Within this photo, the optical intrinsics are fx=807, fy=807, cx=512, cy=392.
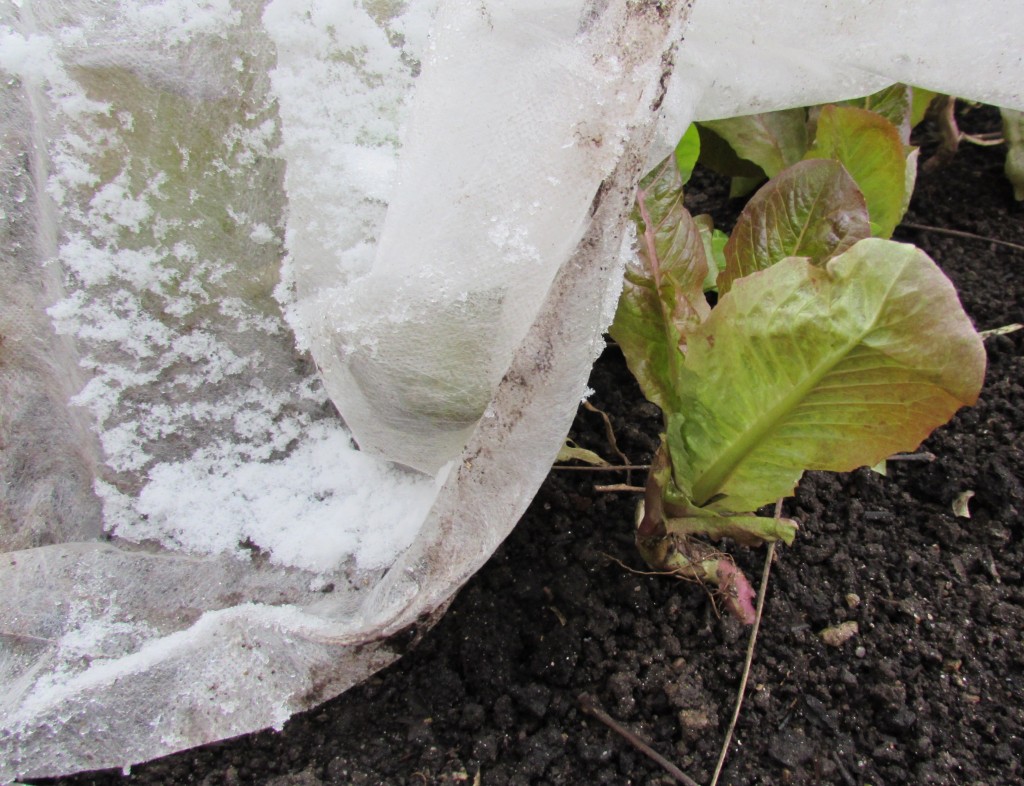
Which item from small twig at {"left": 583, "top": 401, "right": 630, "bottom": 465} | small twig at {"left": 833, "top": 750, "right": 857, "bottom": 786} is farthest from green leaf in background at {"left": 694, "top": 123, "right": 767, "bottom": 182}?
small twig at {"left": 833, "top": 750, "right": 857, "bottom": 786}

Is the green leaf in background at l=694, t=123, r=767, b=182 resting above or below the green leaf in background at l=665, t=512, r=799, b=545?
above

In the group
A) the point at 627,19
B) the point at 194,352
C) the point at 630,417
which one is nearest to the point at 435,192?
the point at 627,19

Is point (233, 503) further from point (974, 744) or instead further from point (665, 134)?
point (974, 744)

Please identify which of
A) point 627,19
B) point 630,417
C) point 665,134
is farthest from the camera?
point 630,417

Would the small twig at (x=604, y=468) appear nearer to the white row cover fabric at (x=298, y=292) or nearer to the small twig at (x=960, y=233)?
the white row cover fabric at (x=298, y=292)

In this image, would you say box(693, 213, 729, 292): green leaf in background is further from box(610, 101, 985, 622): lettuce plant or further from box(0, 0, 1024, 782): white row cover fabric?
box(0, 0, 1024, 782): white row cover fabric

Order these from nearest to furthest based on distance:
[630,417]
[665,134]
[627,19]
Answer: [627,19] → [665,134] → [630,417]
